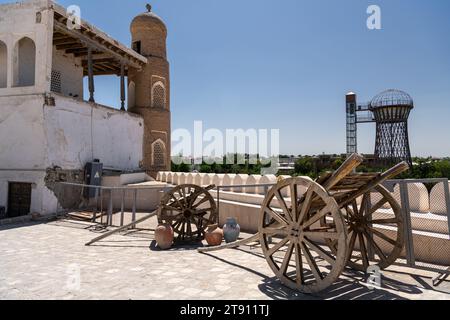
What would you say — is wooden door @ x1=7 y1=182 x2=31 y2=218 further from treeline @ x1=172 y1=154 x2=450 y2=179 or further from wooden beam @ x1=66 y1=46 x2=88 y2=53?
treeline @ x1=172 y1=154 x2=450 y2=179

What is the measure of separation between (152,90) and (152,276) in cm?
1807

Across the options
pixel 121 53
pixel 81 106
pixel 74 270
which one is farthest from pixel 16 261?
pixel 121 53

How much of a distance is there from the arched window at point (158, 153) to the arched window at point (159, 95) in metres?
2.46

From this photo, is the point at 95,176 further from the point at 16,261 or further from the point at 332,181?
the point at 332,181

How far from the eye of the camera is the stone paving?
183 inches

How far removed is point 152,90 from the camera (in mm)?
22016

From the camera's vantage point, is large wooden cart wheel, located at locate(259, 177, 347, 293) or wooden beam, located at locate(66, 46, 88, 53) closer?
large wooden cart wheel, located at locate(259, 177, 347, 293)

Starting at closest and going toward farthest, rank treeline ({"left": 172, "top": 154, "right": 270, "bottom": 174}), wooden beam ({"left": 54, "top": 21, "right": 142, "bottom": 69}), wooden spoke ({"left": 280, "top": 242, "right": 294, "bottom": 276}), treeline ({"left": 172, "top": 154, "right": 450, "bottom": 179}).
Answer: wooden spoke ({"left": 280, "top": 242, "right": 294, "bottom": 276}) → wooden beam ({"left": 54, "top": 21, "right": 142, "bottom": 69}) → treeline ({"left": 172, "top": 154, "right": 450, "bottom": 179}) → treeline ({"left": 172, "top": 154, "right": 270, "bottom": 174})

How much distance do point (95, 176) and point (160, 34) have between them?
473 inches

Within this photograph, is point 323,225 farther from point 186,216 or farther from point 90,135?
point 90,135

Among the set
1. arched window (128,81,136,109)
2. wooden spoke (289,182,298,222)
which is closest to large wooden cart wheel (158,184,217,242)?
wooden spoke (289,182,298,222)

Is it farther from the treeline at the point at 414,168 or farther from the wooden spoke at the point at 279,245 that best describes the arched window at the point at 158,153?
the wooden spoke at the point at 279,245

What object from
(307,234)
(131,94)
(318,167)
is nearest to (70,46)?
(131,94)

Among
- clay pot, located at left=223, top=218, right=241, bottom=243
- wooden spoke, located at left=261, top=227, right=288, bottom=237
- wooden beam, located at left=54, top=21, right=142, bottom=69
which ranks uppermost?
wooden beam, located at left=54, top=21, right=142, bottom=69
